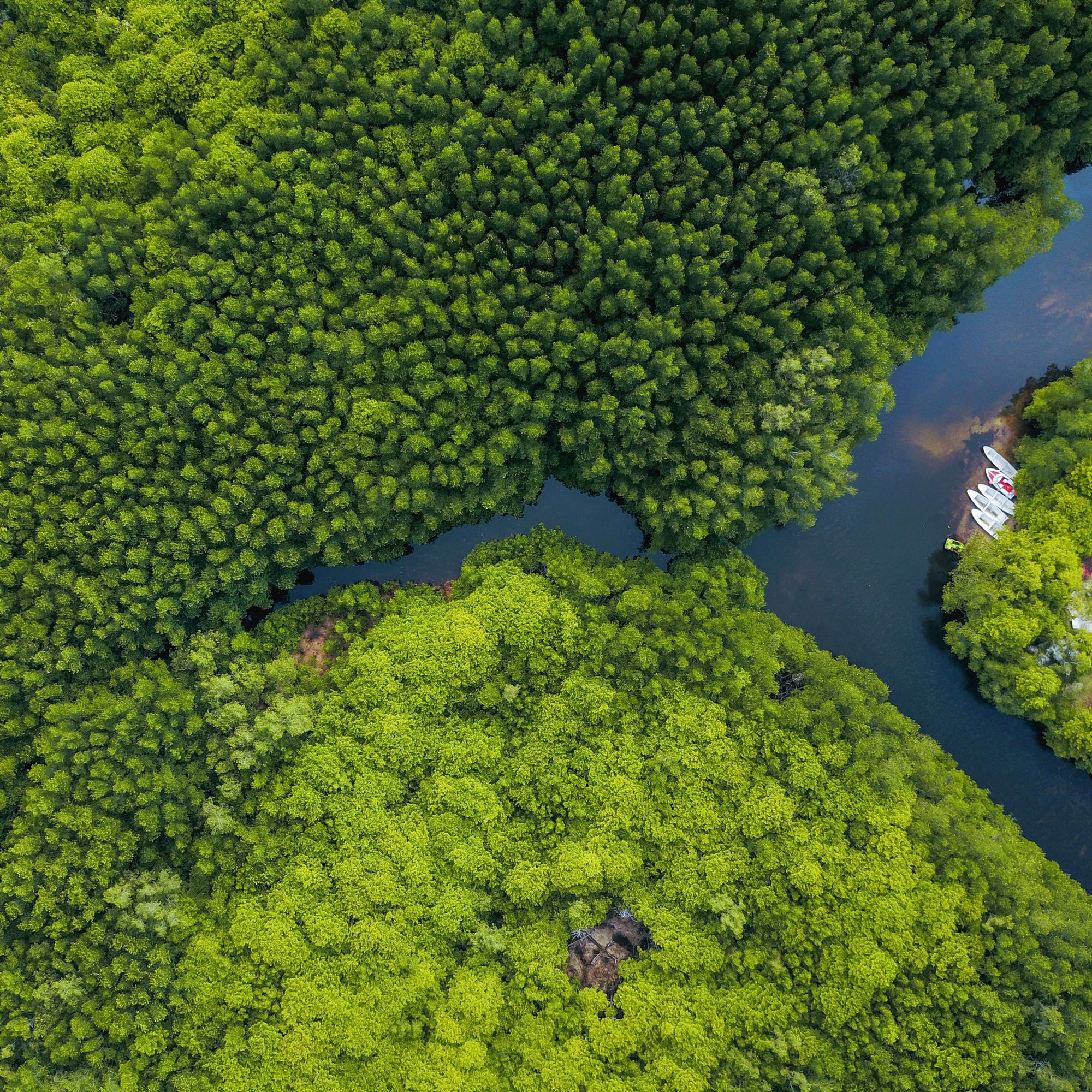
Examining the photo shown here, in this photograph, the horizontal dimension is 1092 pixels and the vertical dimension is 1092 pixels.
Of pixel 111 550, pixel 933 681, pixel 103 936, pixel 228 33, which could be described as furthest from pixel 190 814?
pixel 933 681

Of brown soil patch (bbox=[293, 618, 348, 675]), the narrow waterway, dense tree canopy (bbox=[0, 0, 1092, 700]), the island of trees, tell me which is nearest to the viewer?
the island of trees

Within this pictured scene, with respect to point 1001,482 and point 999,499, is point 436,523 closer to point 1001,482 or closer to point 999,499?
point 999,499

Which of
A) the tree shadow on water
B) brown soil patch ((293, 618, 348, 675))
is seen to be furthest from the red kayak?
brown soil patch ((293, 618, 348, 675))

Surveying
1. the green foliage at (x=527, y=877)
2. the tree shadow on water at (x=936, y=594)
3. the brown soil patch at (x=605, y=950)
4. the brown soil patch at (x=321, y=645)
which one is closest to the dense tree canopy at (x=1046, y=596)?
the tree shadow on water at (x=936, y=594)

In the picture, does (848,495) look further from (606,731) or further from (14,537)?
(14,537)

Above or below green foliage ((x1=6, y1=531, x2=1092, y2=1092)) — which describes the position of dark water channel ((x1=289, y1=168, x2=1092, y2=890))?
above

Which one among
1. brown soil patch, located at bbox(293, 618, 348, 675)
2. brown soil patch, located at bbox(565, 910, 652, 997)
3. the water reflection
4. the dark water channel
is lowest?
brown soil patch, located at bbox(565, 910, 652, 997)

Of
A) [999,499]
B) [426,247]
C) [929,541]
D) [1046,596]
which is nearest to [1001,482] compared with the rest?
[999,499]

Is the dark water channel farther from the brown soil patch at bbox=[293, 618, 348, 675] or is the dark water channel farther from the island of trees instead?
the island of trees
